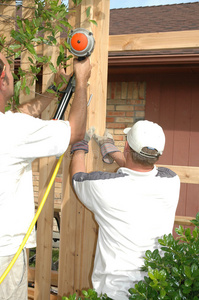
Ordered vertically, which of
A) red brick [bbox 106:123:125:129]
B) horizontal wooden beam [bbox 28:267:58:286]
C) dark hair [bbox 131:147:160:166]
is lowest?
horizontal wooden beam [bbox 28:267:58:286]

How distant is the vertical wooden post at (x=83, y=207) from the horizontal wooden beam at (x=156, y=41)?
0.10 metres

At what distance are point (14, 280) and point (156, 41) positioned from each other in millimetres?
1785

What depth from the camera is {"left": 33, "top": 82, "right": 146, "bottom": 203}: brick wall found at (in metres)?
5.18

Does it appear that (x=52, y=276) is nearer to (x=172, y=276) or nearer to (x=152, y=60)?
(x=172, y=276)

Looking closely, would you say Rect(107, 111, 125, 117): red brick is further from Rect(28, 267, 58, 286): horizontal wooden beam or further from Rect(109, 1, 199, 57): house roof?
Rect(28, 267, 58, 286): horizontal wooden beam

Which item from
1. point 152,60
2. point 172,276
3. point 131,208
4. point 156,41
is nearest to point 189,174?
point 131,208

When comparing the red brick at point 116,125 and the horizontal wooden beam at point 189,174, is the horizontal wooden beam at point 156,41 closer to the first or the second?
the horizontal wooden beam at point 189,174

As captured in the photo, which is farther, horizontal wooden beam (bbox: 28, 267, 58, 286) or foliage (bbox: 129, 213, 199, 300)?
horizontal wooden beam (bbox: 28, 267, 58, 286)

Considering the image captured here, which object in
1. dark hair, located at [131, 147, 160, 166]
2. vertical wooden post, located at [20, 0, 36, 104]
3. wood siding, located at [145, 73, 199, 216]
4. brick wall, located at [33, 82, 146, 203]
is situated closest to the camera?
dark hair, located at [131, 147, 160, 166]

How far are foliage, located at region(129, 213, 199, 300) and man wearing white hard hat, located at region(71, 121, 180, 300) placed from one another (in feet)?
0.83

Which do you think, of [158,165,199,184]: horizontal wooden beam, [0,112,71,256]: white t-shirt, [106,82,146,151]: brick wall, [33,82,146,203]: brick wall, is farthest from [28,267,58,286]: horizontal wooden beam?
[106,82,146,151]: brick wall

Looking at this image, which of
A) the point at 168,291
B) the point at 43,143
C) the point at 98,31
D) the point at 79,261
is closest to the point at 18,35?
the point at 98,31

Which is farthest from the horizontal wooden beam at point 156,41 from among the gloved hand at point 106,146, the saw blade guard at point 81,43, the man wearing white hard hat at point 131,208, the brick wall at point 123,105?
the brick wall at point 123,105

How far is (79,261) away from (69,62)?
148 cm
